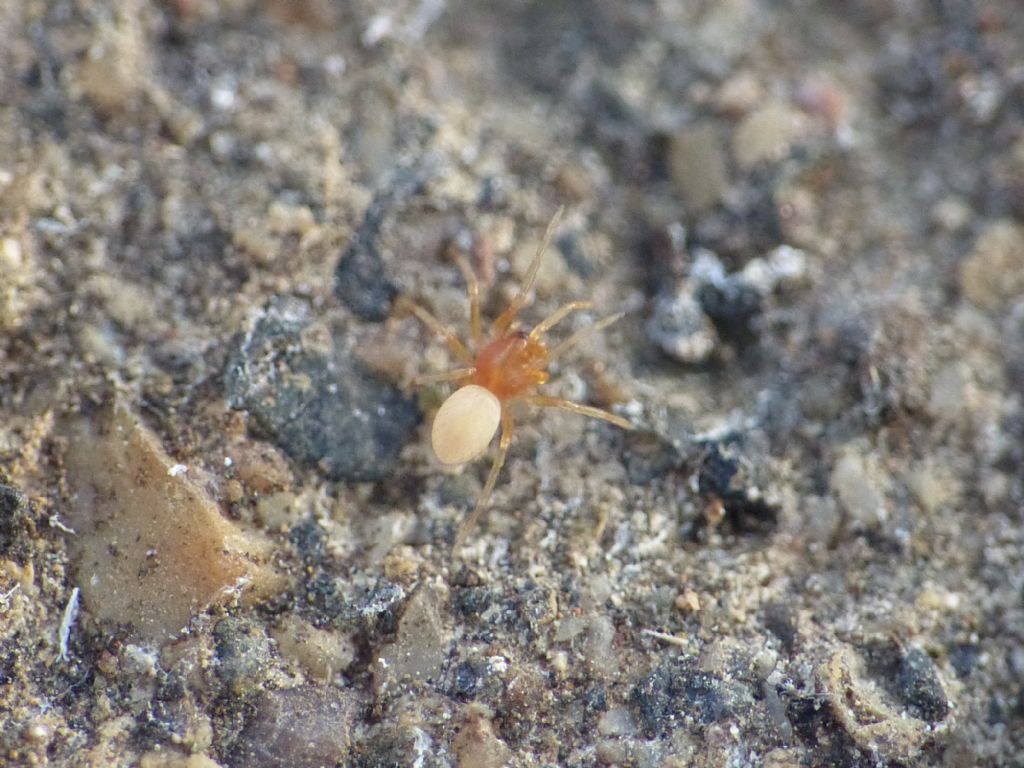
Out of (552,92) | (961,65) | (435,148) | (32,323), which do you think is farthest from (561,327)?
(961,65)

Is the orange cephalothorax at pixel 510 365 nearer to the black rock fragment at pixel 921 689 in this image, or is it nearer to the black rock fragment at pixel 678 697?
the black rock fragment at pixel 678 697

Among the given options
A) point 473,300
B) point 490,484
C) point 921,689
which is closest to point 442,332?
point 473,300

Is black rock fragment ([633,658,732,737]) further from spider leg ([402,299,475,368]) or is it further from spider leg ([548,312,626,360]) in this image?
spider leg ([402,299,475,368])

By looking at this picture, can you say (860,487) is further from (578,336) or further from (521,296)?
(521,296)

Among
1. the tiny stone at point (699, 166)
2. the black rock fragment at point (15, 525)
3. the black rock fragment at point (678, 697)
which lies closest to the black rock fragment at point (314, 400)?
the black rock fragment at point (15, 525)

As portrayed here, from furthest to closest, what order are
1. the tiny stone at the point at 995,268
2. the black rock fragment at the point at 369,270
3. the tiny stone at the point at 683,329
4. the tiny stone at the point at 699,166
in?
the tiny stone at the point at 699,166 < the tiny stone at the point at 995,268 < the tiny stone at the point at 683,329 < the black rock fragment at the point at 369,270

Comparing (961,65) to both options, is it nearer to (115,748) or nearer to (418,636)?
(418,636)

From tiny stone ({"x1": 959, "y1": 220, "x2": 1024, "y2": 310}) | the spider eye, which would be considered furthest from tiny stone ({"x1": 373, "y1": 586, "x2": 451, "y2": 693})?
tiny stone ({"x1": 959, "y1": 220, "x2": 1024, "y2": 310})
